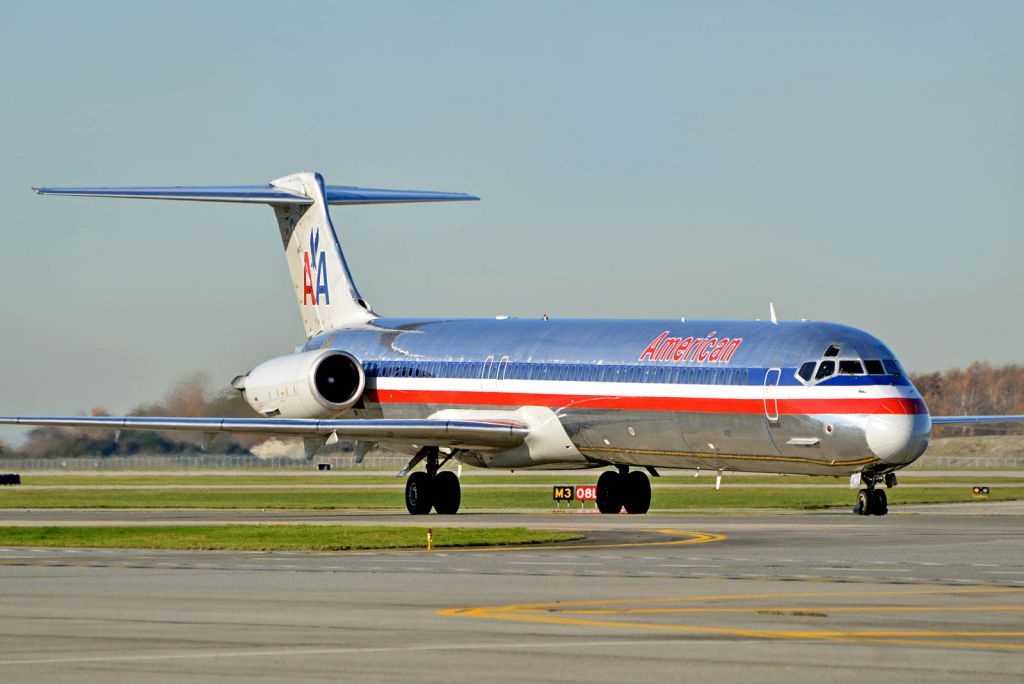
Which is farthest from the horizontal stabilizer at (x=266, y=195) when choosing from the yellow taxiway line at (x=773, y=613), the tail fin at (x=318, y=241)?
the yellow taxiway line at (x=773, y=613)

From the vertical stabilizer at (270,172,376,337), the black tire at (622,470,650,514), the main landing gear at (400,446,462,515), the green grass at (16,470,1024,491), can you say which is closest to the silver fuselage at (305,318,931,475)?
the main landing gear at (400,446,462,515)

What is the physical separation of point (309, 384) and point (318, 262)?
22.7 feet

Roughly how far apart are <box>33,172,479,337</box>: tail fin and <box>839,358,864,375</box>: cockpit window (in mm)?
18682

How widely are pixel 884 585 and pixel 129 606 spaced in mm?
8571

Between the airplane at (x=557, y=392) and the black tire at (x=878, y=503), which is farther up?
the airplane at (x=557, y=392)

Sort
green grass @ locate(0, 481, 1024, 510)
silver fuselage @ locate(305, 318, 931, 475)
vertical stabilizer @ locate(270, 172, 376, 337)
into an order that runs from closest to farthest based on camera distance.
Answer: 1. silver fuselage @ locate(305, 318, 931, 475)
2. green grass @ locate(0, 481, 1024, 510)
3. vertical stabilizer @ locate(270, 172, 376, 337)

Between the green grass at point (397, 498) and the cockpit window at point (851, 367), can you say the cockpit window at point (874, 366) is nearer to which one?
the cockpit window at point (851, 367)

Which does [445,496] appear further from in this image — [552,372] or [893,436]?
→ [893,436]

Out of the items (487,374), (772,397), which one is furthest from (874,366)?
(487,374)

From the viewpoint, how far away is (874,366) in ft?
120

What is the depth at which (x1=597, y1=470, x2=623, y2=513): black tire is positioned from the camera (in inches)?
1754

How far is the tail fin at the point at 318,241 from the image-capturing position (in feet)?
173

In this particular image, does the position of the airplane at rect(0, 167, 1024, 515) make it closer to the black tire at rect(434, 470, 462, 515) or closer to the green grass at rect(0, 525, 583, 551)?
the black tire at rect(434, 470, 462, 515)

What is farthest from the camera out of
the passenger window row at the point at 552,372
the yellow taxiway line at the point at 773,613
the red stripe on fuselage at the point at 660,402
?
the passenger window row at the point at 552,372
